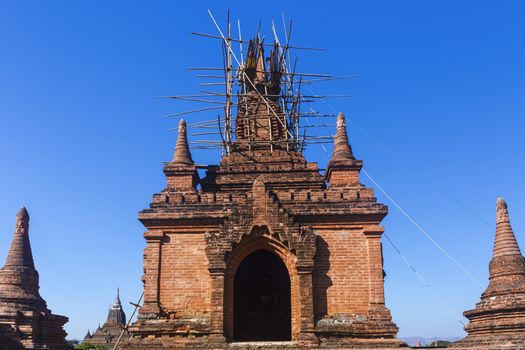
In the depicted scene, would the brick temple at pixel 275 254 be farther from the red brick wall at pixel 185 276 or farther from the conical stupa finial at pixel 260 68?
the conical stupa finial at pixel 260 68

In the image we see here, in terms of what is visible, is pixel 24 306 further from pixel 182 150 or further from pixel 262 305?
pixel 262 305

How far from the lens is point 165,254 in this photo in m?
15.8

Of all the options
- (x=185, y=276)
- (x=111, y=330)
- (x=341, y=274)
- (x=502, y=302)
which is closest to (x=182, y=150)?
(x=185, y=276)

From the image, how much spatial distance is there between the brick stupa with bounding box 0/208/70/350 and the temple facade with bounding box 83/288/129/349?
1616cm

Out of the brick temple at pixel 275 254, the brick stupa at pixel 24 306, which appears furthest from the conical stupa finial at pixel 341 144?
the brick stupa at pixel 24 306

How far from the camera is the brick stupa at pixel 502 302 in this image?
1716cm

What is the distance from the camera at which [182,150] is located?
62.0 feet

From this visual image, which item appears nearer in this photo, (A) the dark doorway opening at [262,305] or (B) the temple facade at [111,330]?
(A) the dark doorway opening at [262,305]

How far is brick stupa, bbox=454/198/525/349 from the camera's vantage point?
56.3 ft

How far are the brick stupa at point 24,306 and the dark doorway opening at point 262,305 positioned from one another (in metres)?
6.00

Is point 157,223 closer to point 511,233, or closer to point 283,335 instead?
point 283,335

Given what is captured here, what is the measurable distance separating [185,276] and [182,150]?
5.01 m

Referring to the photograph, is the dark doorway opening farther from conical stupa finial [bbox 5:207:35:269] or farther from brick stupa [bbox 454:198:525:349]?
conical stupa finial [bbox 5:207:35:269]

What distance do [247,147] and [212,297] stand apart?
25.9ft
